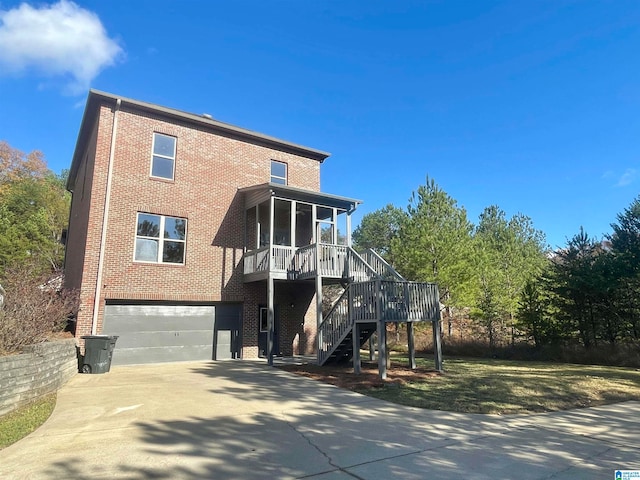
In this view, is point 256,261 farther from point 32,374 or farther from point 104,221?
point 32,374

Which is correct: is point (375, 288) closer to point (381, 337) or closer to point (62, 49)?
point (381, 337)

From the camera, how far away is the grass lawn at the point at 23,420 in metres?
5.05

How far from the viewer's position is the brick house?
13.4 metres

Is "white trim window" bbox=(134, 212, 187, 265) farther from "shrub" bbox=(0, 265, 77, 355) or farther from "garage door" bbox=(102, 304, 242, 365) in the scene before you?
"shrub" bbox=(0, 265, 77, 355)

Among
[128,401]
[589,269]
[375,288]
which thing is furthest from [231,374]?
[589,269]

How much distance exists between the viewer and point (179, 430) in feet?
18.1

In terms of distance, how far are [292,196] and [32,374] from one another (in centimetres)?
986

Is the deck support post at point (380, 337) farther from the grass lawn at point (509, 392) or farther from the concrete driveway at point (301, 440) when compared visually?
the concrete driveway at point (301, 440)

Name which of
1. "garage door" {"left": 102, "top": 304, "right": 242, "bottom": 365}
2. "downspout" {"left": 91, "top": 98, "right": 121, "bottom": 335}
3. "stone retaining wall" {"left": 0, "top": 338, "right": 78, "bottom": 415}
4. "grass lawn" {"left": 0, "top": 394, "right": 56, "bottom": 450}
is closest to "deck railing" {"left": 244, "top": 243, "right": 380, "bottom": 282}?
"garage door" {"left": 102, "top": 304, "right": 242, "bottom": 365}

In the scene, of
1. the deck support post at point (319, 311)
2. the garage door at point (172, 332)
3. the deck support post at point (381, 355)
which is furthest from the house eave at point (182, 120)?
the deck support post at point (381, 355)

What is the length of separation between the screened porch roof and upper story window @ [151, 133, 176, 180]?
112 inches

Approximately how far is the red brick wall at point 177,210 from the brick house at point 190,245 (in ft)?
0.13

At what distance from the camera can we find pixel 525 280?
938 inches

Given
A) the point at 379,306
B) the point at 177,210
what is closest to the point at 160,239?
the point at 177,210
